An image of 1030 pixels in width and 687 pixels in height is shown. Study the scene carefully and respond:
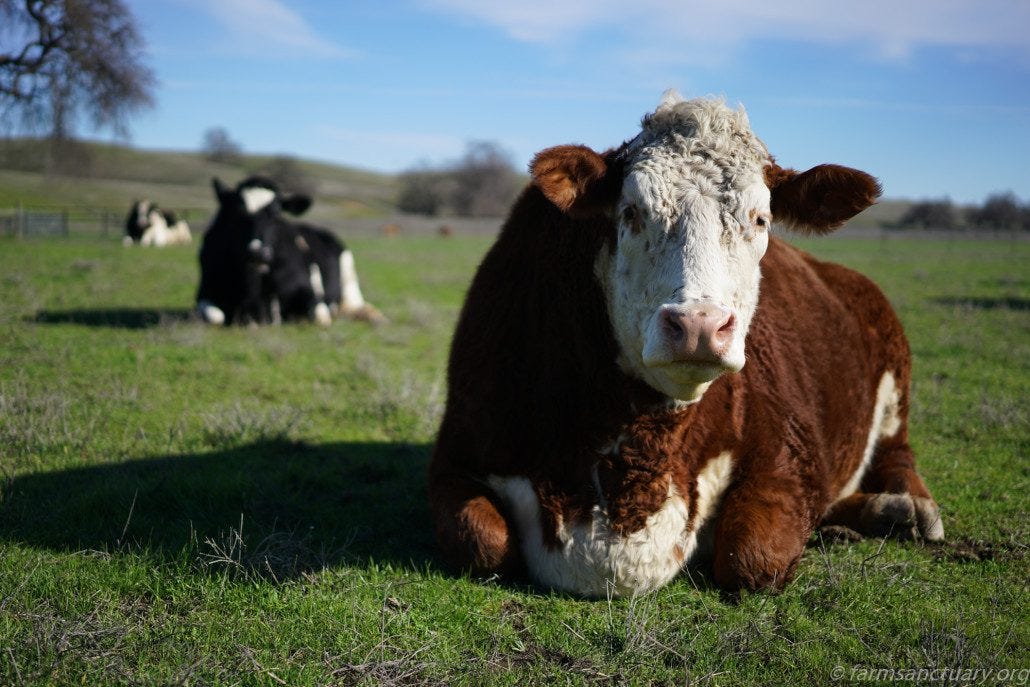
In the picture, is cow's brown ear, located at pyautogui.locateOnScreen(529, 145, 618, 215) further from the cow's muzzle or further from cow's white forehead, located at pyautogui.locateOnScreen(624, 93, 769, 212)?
the cow's muzzle

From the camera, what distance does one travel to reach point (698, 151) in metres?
3.36

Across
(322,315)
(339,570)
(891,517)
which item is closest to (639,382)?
(339,570)

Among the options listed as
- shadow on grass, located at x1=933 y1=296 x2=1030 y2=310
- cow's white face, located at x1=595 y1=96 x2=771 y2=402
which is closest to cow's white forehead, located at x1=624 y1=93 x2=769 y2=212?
cow's white face, located at x1=595 y1=96 x2=771 y2=402

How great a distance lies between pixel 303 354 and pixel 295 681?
24.2 ft

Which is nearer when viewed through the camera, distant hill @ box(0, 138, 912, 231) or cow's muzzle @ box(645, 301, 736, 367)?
cow's muzzle @ box(645, 301, 736, 367)

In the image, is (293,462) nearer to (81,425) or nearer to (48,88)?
(81,425)

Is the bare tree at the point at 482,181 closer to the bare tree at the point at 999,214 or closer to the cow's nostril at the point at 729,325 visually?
the bare tree at the point at 999,214

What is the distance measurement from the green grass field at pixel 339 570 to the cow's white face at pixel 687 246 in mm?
1151

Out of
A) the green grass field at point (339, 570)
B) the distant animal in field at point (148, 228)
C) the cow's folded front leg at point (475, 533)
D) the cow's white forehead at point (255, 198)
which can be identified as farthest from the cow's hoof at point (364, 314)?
the distant animal in field at point (148, 228)

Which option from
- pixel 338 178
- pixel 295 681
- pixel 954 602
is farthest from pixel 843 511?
pixel 338 178

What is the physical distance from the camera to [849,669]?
3041mm

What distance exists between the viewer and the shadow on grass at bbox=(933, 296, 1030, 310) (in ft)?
52.9

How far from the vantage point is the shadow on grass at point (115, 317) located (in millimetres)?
10555

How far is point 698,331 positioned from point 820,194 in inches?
51.5
